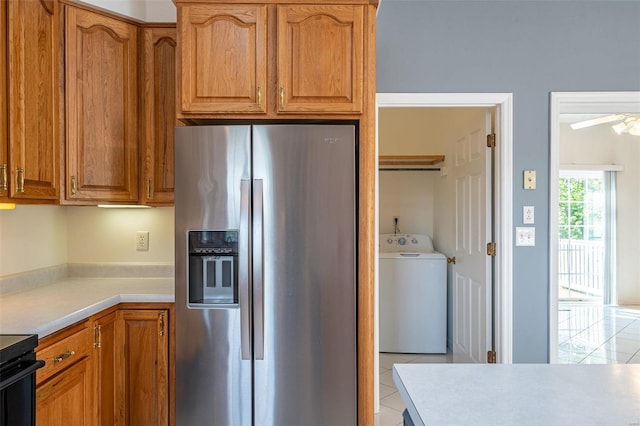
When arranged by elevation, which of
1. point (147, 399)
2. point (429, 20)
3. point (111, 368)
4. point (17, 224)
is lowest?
point (147, 399)

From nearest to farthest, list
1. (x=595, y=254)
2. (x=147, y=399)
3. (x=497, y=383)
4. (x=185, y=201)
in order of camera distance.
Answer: (x=497, y=383) < (x=185, y=201) < (x=147, y=399) < (x=595, y=254)

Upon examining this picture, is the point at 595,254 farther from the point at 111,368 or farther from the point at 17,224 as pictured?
the point at 17,224

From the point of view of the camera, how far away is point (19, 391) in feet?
4.26

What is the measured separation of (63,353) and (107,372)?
0.39 m

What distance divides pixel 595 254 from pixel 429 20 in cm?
528

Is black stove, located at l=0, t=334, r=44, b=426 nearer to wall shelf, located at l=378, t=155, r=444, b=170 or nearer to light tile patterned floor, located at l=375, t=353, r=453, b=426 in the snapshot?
light tile patterned floor, located at l=375, t=353, r=453, b=426

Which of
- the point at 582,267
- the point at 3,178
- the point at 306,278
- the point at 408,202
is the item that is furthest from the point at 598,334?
the point at 3,178

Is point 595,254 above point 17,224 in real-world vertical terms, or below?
below

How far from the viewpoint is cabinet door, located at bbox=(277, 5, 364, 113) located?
6.28ft

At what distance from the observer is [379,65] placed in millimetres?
2490

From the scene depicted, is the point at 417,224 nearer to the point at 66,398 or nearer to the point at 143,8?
the point at 143,8

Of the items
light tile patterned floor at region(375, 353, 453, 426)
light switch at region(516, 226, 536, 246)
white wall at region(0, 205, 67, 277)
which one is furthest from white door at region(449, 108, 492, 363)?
white wall at region(0, 205, 67, 277)

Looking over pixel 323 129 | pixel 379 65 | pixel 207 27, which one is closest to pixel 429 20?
pixel 379 65

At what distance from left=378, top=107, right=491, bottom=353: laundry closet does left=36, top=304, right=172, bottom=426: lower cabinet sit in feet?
6.98
